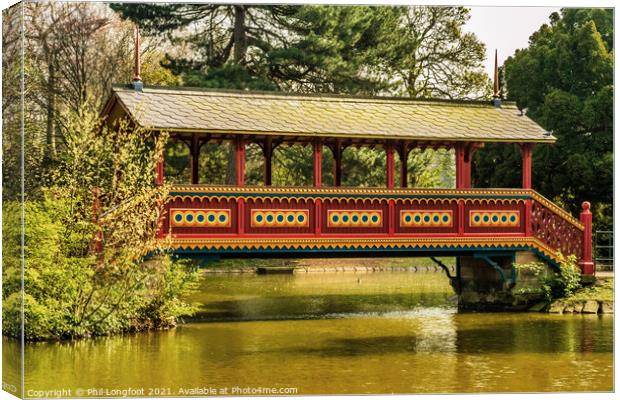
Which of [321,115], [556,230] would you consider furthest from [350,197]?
[556,230]

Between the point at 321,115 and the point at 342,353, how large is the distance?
22.0ft

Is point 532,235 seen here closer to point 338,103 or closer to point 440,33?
point 338,103

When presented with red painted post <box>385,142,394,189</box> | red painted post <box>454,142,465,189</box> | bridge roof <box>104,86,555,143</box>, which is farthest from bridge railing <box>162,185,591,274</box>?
bridge roof <box>104,86,555,143</box>

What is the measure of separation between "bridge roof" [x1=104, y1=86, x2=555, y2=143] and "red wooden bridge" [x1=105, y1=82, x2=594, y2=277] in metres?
0.03

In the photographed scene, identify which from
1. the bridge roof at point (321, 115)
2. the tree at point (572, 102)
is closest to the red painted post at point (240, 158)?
the bridge roof at point (321, 115)

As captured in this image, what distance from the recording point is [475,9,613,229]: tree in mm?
30184

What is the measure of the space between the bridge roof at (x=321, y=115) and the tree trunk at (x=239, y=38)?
13.7 m

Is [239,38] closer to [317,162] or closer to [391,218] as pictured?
[317,162]

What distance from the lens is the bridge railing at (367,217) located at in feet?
78.6

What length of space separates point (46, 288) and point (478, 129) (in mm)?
10143

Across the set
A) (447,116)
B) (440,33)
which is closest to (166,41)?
(440,33)

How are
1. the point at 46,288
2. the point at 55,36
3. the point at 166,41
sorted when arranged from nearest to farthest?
the point at 46,288, the point at 55,36, the point at 166,41

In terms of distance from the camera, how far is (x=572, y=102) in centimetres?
3055

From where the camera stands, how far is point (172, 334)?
22.3 metres
